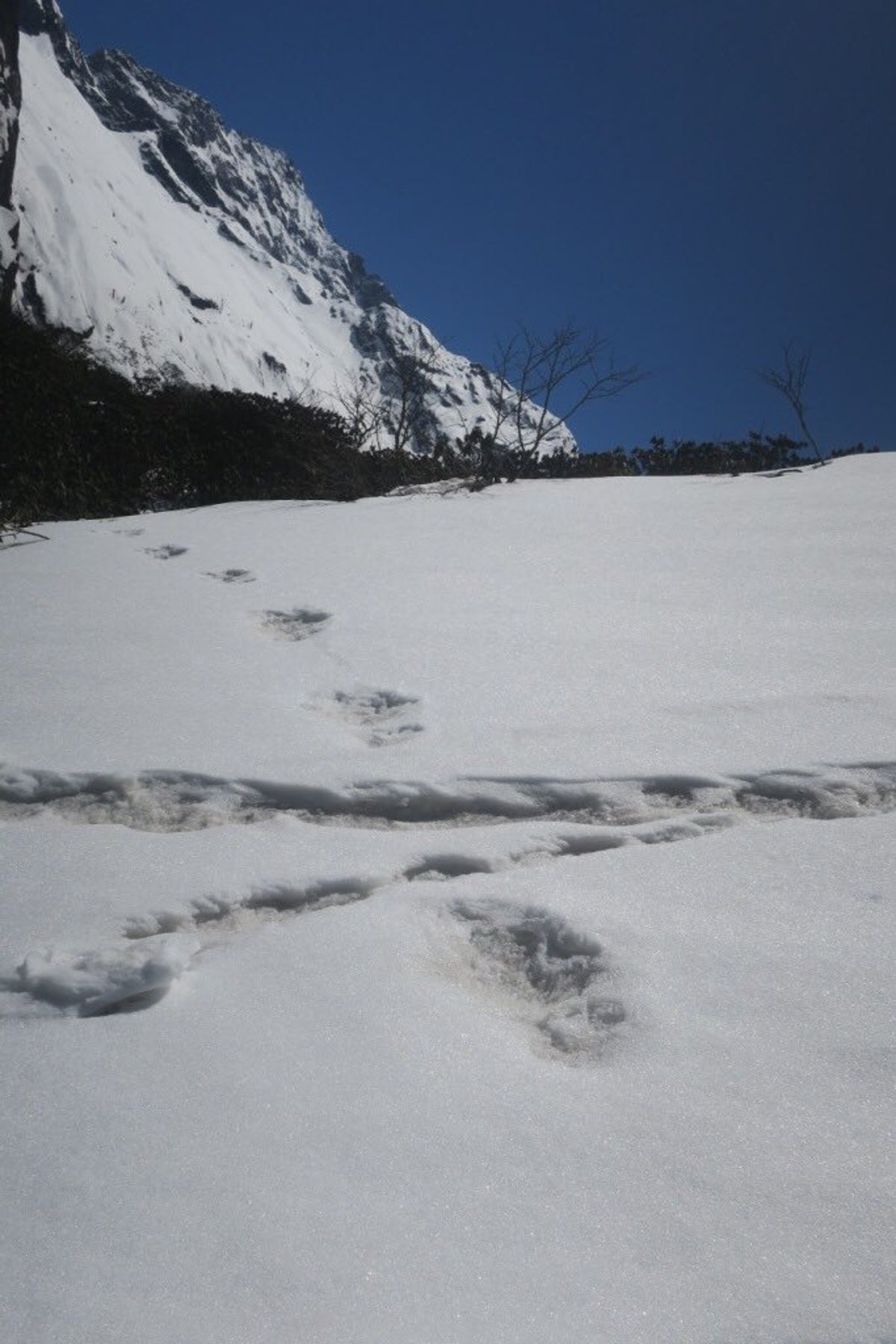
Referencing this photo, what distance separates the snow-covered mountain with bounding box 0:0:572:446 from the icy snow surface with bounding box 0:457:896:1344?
8.47 metres

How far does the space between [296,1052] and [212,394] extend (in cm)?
798

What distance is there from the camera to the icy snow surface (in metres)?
0.51

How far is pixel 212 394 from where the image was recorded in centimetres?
754

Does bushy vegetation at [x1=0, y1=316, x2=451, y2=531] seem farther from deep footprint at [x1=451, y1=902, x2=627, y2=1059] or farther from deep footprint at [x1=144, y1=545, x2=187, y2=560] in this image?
deep footprint at [x1=451, y1=902, x2=627, y2=1059]

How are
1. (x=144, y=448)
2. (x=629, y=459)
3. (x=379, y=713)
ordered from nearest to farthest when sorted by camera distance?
(x=379, y=713), (x=144, y=448), (x=629, y=459)

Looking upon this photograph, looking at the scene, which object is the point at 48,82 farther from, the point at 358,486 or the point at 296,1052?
the point at 296,1052

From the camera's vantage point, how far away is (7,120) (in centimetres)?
1327

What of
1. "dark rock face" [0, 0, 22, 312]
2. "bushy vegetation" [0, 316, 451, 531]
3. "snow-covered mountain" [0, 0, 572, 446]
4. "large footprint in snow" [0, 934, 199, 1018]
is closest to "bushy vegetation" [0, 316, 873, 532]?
"bushy vegetation" [0, 316, 451, 531]

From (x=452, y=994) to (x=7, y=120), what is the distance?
18.4 m

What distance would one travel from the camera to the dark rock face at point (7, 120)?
12656 millimetres

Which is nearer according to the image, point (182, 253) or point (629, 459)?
point (629, 459)

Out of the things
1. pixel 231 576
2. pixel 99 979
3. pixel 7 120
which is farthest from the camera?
pixel 7 120

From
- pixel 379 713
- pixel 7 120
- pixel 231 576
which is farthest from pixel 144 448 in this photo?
pixel 7 120

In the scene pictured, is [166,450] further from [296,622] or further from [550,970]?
[550,970]
